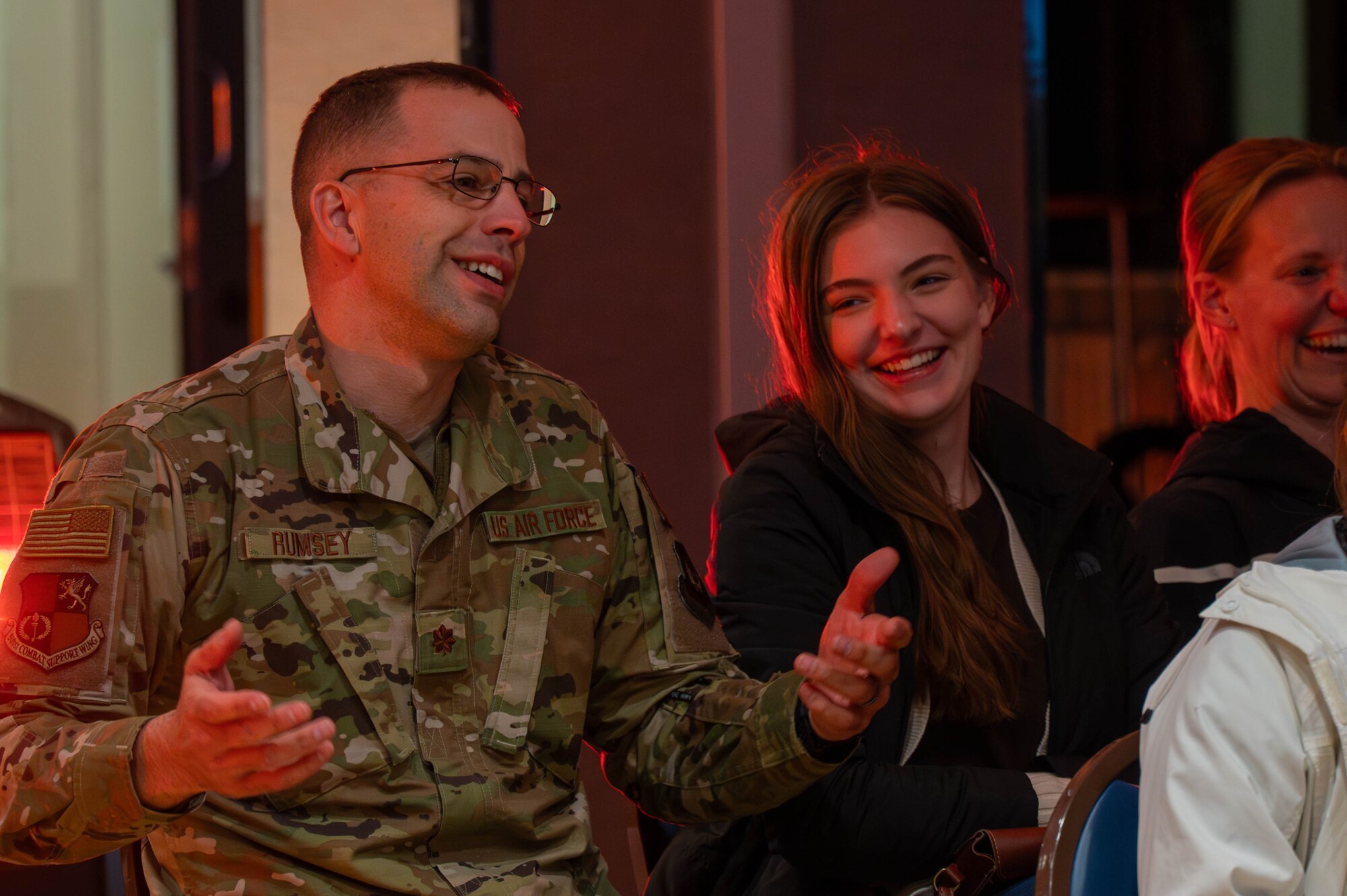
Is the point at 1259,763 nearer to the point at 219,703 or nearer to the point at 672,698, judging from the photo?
the point at 672,698

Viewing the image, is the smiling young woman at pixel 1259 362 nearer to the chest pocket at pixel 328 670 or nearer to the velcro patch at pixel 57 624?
the chest pocket at pixel 328 670

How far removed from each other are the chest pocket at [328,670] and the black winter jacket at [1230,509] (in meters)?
1.37

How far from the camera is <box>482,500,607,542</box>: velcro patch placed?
5.45 ft

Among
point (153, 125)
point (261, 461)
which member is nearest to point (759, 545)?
point (261, 461)

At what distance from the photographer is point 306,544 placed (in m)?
1.54

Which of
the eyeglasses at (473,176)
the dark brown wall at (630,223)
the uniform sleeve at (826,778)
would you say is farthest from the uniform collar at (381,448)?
the dark brown wall at (630,223)

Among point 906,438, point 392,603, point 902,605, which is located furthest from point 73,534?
point 906,438

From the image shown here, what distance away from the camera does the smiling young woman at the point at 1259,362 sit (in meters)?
2.36

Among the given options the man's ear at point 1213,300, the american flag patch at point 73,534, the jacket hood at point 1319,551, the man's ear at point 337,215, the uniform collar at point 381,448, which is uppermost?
the man's ear at point 337,215

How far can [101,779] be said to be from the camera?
129 centimetres

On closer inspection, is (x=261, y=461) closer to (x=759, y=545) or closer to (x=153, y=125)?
(x=759, y=545)

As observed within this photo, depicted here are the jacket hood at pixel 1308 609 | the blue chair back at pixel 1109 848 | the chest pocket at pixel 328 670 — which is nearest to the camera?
the jacket hood at pixel 1308 609

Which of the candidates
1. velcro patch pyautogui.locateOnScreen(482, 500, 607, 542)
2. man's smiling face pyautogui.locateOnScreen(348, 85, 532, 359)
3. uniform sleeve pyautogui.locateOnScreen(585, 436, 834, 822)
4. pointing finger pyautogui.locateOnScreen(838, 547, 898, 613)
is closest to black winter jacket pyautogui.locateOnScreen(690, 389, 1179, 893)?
uniform sleeve pyautogui.locateOnScreen(585, 436, 834, 822)

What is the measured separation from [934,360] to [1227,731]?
87cm
